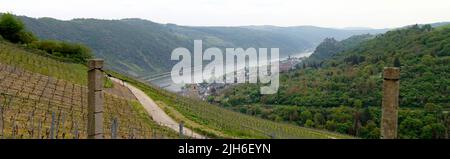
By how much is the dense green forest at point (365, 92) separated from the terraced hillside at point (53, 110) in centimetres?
4222

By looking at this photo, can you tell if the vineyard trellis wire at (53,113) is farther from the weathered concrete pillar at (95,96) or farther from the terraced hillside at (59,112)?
the weathered concrete pillar at (95,96)

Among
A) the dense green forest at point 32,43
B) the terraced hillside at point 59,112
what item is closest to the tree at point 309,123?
the dense green forest at point 32,43

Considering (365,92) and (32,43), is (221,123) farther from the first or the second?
(365,92)

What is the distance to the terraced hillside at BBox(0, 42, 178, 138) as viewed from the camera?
40.9 ft

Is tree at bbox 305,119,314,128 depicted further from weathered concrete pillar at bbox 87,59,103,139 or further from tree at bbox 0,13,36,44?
weathered concrete pillar at bbox 87,59,103,139

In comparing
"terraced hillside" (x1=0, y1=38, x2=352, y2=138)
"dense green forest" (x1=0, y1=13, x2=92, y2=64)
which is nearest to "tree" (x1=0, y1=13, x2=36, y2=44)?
"dense green forest" (x1=0, y1=13, x2=92, y2=64)

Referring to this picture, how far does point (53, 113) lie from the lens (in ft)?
34.6

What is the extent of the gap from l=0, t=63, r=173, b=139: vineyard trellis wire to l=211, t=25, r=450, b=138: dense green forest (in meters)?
43.3

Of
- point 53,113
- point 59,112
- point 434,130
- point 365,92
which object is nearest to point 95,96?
point 53,113

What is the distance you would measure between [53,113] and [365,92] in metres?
90.8

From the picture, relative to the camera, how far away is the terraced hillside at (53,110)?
12452 millimetres

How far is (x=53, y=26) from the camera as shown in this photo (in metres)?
161
